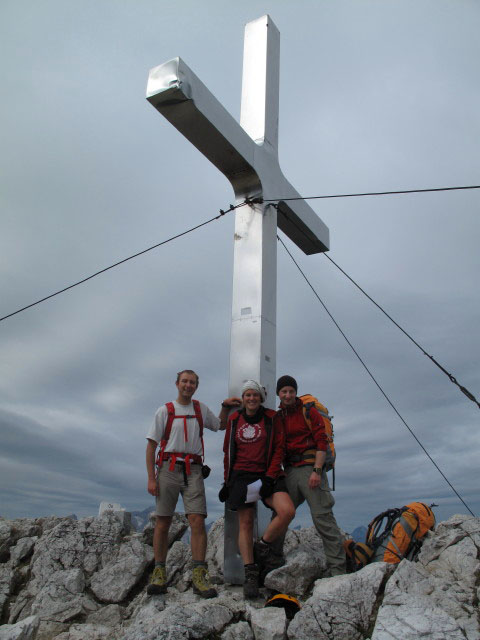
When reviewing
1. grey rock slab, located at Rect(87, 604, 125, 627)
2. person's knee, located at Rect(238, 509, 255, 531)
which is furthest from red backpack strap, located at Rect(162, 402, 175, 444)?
grey rock slab, located at Rect(87, 604, 125, 627)

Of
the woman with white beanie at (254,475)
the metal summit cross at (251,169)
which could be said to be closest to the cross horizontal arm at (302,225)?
the metal summit cross at (251,169)

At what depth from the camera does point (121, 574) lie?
529 centimetres

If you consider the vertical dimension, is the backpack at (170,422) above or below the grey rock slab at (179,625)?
above

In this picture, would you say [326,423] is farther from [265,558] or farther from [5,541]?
[5,541]

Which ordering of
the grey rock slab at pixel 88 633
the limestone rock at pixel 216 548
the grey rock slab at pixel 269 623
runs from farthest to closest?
1. the limestone rock at pixel 216 548
2. the grey rock slab at pixel 88 633
3. the grey rock slab at pixel 269 623

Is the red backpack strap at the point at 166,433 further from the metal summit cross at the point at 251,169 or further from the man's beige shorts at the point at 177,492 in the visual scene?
the metal summit cross at the point at 251,169

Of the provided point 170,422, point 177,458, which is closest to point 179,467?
point 177,458

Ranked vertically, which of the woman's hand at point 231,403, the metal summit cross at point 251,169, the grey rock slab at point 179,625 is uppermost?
the metal summit cross at point 251,169

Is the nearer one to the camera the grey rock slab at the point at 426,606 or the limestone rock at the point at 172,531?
the grey rock slab at the point at 426,606

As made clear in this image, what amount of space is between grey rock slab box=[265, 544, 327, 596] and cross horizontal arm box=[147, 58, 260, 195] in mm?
4113

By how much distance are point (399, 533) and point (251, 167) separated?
425 centimetres

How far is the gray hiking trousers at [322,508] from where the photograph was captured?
509cm

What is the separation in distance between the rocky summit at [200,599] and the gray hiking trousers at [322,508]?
17cm

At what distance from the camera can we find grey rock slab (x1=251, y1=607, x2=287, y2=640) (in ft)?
12.5
